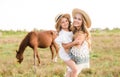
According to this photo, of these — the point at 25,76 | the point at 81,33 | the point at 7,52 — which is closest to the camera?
the point at 81,33

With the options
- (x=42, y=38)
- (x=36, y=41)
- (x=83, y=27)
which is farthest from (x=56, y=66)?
(x=83, y=27)

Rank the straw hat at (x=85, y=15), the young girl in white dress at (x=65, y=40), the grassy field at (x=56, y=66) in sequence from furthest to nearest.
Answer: the grassy field at (x=56, y=66) < the straw hat at (x=85, y=15) < the young girl in white dress at (x=65, y=40)

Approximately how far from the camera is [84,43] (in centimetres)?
694

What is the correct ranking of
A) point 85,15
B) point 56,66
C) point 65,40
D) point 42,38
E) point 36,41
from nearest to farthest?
point 65,40 → point 85,15 → point 56,66 → point 36,41 → point 42,38

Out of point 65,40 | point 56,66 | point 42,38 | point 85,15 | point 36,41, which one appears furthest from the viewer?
point 42,38

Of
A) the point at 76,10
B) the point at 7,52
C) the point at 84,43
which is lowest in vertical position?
the point at 7,52

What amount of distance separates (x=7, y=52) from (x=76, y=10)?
12.3m

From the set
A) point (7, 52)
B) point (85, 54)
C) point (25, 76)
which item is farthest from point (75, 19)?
point (7, 52)

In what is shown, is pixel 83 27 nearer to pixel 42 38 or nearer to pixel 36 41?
pixel 36 41

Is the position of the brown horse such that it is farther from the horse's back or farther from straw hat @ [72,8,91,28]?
straw hat @ [72,8,91,28]

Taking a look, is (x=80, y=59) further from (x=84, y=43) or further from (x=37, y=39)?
(x=37, y=39)

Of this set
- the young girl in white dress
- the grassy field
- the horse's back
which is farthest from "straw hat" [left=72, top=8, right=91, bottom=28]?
the horse's back

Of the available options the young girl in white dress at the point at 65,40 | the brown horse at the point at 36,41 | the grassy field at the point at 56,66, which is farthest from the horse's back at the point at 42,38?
the young girl in white dress at the point at 65,40

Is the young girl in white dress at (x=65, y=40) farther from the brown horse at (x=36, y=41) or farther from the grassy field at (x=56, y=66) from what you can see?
the brown horse at (x=36, y=41)
